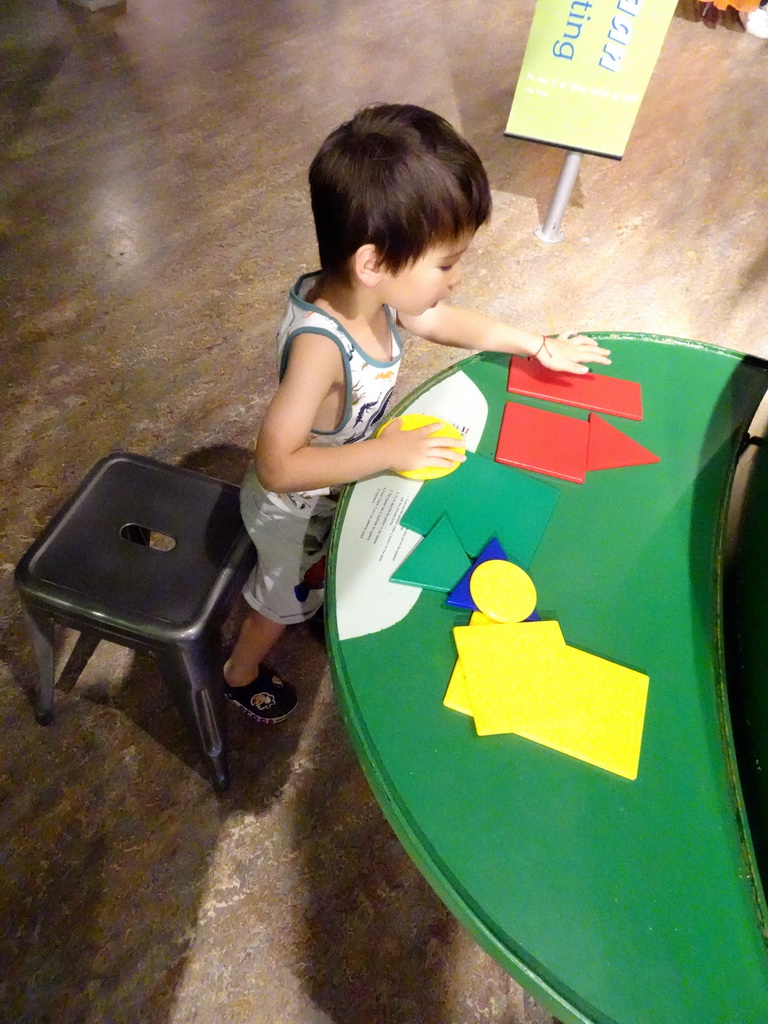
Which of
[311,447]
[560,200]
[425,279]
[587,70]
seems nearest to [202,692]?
[311,447]

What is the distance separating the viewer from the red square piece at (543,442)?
0.87 meters

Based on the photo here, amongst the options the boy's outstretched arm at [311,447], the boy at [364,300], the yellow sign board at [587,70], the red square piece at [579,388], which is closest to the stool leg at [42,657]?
the boy at [364,300]

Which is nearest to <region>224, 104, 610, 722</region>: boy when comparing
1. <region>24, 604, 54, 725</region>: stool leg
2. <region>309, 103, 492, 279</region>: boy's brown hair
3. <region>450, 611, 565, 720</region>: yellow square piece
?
<region>309, 103, 492, 279</region>: boy's brown hair

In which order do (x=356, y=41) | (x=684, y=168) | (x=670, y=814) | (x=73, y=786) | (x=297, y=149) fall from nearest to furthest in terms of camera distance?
(x=670, y=814)
(x=73, y=786)
(x=297, y=149)
(x=684, y=168)
(x=356, y=41)

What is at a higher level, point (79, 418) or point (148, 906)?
point (79, 418)

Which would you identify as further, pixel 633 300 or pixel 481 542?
pixel 633 300

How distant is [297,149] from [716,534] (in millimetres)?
2702

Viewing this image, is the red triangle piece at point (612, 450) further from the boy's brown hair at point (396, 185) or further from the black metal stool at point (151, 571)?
the black metal stool at point (151, 571)

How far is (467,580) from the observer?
74 centimetres

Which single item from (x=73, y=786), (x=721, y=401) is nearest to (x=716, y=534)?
(x=721, y=401)

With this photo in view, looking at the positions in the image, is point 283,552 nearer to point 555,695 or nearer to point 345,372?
point 345,372

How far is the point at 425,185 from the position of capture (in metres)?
0.73

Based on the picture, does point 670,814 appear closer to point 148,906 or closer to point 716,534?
point 716,534

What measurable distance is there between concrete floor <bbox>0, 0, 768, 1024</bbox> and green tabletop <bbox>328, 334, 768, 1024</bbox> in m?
0.68
